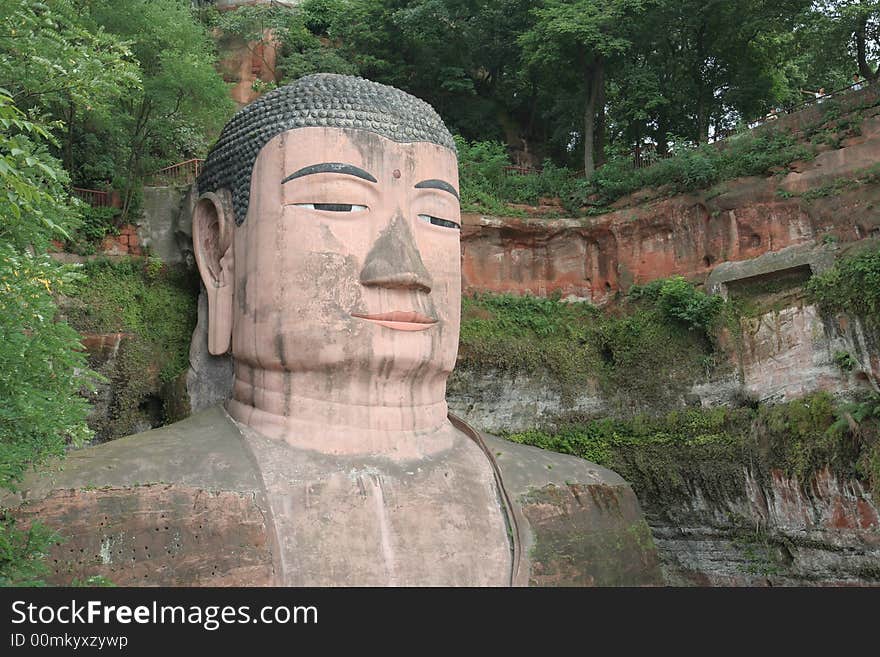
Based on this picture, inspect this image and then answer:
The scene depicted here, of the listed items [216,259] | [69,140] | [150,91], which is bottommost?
[216,259]

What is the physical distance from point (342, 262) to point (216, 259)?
1.93 m

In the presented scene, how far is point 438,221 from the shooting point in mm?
9484

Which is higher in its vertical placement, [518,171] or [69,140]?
[518,171]

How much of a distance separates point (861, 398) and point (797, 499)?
1606mm

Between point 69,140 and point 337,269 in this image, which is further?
point 69,140

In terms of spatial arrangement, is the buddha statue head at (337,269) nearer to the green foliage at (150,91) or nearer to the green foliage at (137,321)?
the green foliage at (137,321)

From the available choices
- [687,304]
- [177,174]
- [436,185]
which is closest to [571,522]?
[436,185]

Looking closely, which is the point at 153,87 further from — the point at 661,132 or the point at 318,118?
the point at 661,132

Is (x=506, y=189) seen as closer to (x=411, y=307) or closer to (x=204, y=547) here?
(x=411, y=307)

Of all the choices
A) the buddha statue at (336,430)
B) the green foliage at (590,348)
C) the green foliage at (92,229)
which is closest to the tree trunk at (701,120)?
the green foliage at (590,348)

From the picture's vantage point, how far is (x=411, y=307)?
8.91 metres

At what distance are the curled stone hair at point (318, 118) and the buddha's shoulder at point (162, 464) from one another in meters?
2.42

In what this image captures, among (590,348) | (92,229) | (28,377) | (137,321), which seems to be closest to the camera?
(28,377)

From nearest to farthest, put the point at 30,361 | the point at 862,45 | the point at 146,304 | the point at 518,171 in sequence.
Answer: the point at 30,361, the point at 146,304, the point at 862,45, the point at 518,171
